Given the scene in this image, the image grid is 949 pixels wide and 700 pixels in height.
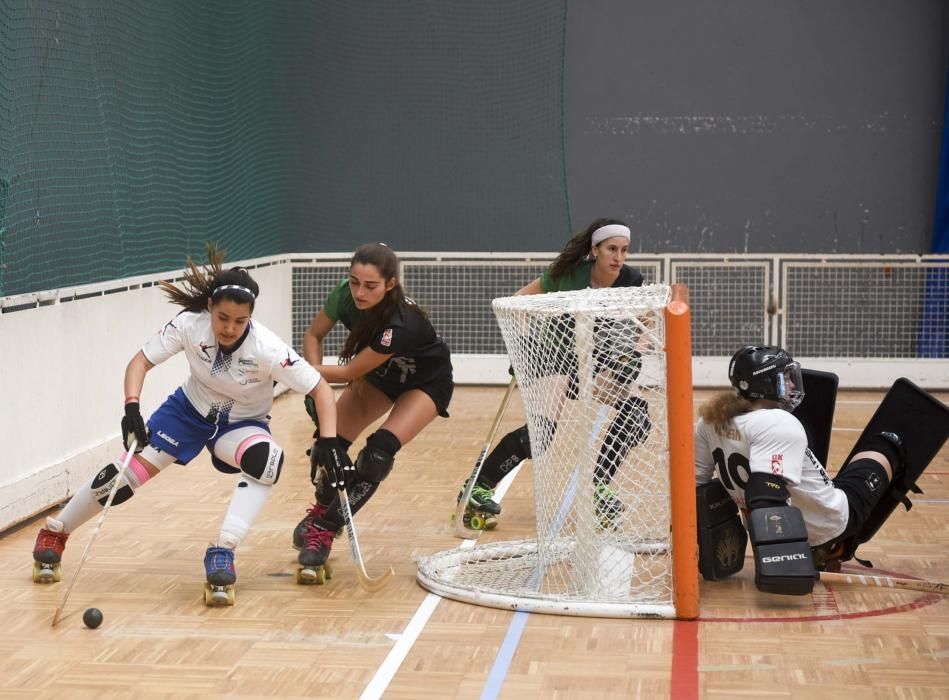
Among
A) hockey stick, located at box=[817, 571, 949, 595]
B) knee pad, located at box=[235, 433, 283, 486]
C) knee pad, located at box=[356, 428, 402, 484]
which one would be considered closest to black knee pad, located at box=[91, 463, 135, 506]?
knee pad, located at box=[235, 433, 283, 486]

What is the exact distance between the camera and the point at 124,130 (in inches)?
301

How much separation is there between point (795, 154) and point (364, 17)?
3778 millimetres

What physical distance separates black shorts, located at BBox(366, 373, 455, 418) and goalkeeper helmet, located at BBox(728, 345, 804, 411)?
1201 mm

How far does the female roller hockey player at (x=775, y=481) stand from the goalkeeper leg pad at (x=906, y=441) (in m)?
0.01

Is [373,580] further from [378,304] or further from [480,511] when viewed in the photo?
[480,511]

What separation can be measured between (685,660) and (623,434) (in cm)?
87

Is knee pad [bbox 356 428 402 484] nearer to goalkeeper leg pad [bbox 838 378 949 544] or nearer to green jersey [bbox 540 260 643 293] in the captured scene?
green jersey [bbox 540 260 643 293]

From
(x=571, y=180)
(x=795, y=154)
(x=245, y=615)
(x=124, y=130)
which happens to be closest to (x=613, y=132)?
(x=571, y=180)

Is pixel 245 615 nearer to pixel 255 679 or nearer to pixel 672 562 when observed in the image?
pixel 255 679

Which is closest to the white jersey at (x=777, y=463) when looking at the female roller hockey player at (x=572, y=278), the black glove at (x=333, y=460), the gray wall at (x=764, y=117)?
the female roller hockey player at (x=572, y=278)

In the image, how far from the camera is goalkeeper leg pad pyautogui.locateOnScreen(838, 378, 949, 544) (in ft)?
15.5

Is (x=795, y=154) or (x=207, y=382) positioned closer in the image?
(x=207, y=382)

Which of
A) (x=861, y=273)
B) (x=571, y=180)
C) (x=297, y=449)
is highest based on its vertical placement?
(x=571, y=180)

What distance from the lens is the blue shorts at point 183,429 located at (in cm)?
467
